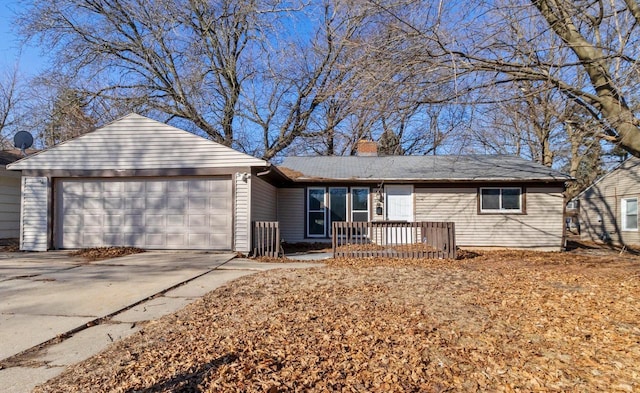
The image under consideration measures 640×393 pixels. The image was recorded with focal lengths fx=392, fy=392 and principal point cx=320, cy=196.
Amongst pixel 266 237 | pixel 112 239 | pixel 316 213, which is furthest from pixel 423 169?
pixel 112 239

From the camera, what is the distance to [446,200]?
14.0m

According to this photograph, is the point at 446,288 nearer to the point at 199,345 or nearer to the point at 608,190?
the point at 199,345

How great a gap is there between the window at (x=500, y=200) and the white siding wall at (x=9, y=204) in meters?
17.0

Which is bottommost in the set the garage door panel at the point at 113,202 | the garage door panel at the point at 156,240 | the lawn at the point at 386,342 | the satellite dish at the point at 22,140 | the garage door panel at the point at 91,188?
the lawn at the point at 386,342

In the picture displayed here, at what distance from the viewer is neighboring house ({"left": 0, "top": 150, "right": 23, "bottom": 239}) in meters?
14.3

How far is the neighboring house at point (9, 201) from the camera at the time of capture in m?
14.3

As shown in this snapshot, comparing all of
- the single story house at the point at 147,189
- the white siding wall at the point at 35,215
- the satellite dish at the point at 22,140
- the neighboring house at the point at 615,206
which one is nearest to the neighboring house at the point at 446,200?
the single story house at the point at 147,189

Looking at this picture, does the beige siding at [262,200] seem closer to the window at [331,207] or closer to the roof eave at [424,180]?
the roof eave at [424,180]

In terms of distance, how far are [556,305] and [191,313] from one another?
456cm

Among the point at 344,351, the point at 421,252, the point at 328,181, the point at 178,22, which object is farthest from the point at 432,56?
the point at 178,22

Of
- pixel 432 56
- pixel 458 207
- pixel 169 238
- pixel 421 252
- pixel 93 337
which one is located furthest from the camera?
pixel 458 207

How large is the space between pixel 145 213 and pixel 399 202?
8.49 metres

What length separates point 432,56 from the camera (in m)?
6.07

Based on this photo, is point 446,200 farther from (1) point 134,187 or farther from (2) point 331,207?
(1) point 134,187
